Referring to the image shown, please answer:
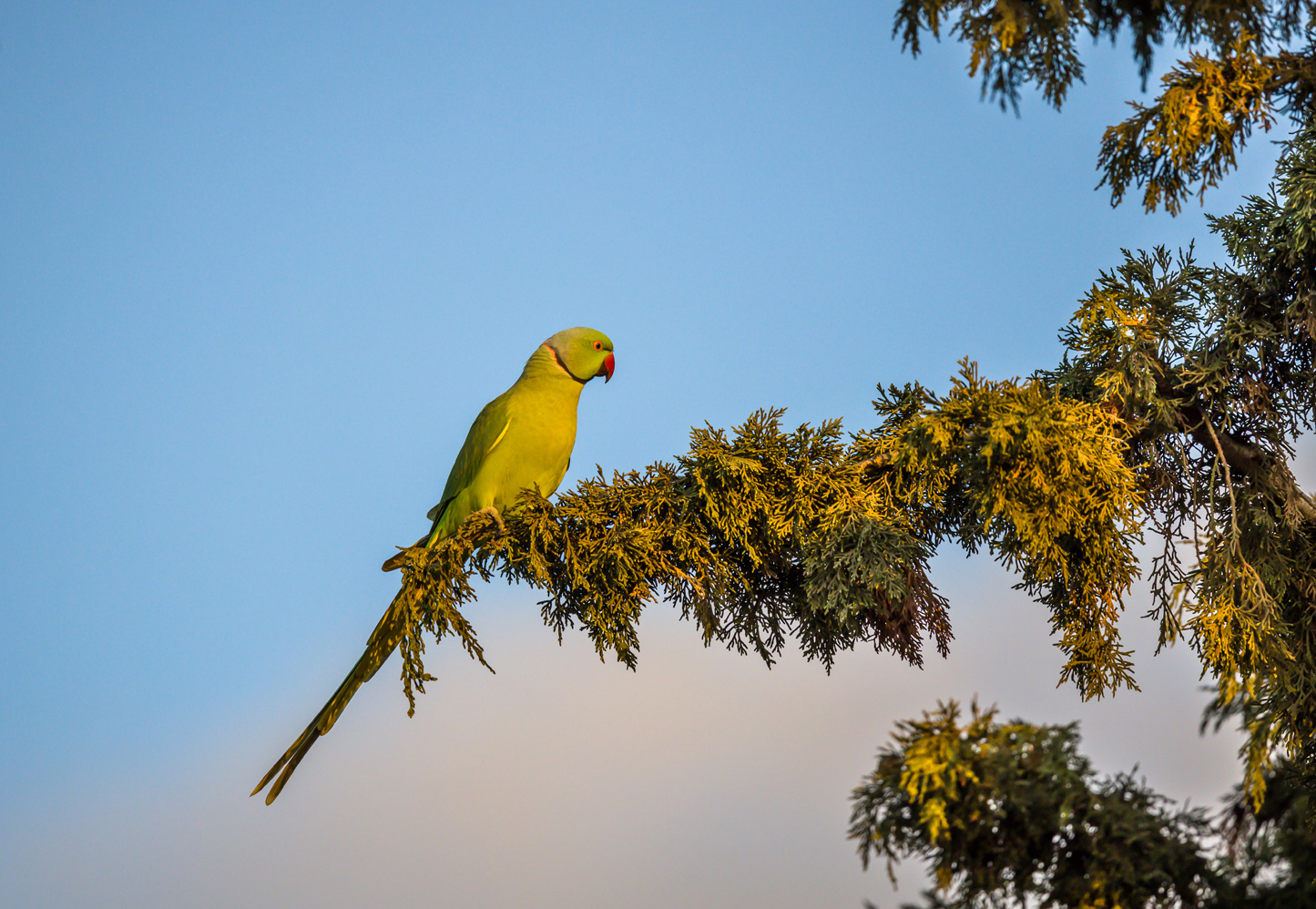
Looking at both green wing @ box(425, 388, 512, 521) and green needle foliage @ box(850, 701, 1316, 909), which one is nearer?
green needle foliage @ box(850, 701, 1316, 909)

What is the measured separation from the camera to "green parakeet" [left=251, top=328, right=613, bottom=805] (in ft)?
10.8

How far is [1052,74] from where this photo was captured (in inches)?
82.0

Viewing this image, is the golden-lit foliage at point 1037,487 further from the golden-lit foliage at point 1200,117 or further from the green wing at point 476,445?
the green wing at point 476,445

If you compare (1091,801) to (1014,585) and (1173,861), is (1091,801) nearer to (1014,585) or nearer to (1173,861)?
(1173,861)

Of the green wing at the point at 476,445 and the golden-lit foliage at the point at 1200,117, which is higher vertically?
the golden-lit foliage at the point at 1200,117

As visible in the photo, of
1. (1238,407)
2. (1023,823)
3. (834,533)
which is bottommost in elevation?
(1023,823)

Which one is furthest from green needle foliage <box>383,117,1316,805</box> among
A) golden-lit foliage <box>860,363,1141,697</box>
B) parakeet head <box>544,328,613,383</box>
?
parakeet head <box>544,328,613,383</box>

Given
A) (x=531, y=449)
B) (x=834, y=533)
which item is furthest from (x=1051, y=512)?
(x=531, y=449)

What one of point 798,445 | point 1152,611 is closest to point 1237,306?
point 1152,611

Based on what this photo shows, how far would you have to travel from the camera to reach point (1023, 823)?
1.79 meters

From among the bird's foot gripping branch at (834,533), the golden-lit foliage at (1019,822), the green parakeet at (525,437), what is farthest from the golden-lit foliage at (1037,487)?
the green parakeet at (525,437)

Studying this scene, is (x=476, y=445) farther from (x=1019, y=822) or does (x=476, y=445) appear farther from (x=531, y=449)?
(x=1019, y=822)

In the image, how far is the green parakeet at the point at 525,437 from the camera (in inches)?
129

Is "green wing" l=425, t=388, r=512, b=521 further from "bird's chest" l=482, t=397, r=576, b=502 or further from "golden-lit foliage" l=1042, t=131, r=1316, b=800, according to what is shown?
"golden-lit foliage" l=1042, t=131, r=1316, b=800
